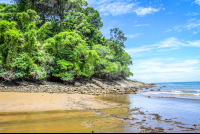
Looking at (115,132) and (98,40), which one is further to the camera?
(98,40)

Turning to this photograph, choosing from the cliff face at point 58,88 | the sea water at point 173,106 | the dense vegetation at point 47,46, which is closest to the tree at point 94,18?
the dense vegetation at point 47,46

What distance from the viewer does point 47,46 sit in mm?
19469

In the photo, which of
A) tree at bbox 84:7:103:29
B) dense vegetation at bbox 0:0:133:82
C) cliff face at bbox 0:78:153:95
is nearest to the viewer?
cliff face at bbox 0:78:153:95

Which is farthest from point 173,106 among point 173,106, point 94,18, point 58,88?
point 94,18

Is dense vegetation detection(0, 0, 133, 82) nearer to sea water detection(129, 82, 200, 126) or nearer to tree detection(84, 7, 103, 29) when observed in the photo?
tree detection(84, 7, 103, 29)

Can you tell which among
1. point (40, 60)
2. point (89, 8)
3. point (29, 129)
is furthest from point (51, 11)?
point (29, 129)

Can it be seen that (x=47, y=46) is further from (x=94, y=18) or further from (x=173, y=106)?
(x=94, y=18)

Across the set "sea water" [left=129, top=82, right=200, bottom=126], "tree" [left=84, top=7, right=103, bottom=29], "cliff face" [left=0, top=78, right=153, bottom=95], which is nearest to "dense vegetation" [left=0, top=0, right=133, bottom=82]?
"cliff face" [left=0, top=78, right=153, bottom=95]

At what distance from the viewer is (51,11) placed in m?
32.2

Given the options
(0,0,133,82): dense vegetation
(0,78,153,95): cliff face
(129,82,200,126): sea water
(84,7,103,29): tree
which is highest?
(84,7,103,29): tree

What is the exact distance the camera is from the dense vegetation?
14.8m

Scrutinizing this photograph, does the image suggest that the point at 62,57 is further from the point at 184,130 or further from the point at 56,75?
the point at 184,130

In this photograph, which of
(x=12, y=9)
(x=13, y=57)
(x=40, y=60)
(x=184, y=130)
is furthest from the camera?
(x=12, y=9)

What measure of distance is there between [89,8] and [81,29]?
42.3ft
